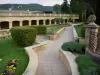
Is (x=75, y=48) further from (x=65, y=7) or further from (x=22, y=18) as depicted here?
(x=65, y=7)

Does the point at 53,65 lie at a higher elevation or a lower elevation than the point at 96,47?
lower

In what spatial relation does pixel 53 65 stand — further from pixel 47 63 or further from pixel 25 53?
pixel 25 53

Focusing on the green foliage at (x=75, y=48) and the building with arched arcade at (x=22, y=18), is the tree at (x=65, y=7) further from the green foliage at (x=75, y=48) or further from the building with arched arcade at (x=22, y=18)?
the green foliage at (x=75, y=48)

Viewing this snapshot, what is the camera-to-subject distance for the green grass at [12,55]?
465 inches

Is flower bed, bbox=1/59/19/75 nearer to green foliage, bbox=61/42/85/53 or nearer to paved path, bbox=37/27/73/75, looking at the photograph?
paved path, bbox=37/27/73/75

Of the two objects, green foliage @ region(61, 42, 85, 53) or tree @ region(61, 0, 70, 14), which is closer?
green foliage @ region(61, 42, 85, 53)

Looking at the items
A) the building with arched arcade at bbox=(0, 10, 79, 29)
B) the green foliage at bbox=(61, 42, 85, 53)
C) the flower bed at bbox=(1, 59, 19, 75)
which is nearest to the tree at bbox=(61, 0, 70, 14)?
the building with arched arcade at bbox=(0, 10, 79, 29)

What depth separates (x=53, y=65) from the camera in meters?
12.3

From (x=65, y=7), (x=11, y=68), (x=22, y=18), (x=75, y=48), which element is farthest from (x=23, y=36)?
(x=65, y=7)

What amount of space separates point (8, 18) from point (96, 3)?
64.5 feet

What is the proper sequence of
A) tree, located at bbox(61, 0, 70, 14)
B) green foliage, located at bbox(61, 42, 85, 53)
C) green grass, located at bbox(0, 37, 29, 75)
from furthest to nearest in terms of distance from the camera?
tree, located at bbox(61, 0, 70, 14) < green foliage, located at bbox(61, 42, 85, 53) < green grass, located at bbox(0, 37, 29, 75)

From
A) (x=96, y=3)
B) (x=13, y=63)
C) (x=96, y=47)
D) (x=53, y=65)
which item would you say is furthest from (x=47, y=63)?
(x=96, y=3)

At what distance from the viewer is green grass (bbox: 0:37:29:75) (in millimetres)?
11820


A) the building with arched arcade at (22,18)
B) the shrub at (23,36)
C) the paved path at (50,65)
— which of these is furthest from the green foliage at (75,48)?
the building with arched arcade at (22,18)
